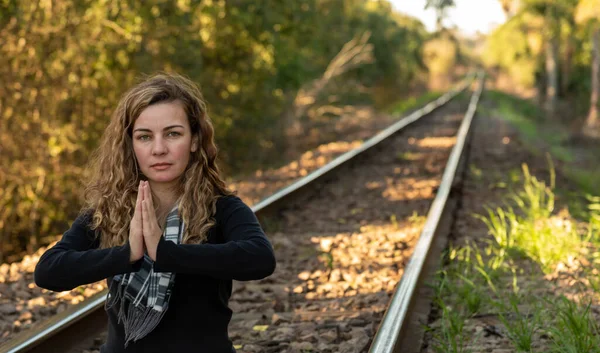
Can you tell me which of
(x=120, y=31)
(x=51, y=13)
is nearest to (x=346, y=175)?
(x=120, y=31)

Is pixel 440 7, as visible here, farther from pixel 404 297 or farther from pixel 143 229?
pixel 143 229

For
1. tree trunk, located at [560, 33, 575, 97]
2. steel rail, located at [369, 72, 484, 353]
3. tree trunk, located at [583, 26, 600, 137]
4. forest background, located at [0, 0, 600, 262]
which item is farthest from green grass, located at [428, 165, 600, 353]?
tree trunk, located at [560, 33, 575, 97]

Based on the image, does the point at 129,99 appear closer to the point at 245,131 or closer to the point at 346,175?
the point at 346,175

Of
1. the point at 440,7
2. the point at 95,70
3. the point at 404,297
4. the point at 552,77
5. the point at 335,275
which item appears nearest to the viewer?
the point at 404,297

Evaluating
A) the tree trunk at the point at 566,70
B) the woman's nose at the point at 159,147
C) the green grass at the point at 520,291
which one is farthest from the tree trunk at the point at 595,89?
the woman's nose at the point at 159,147

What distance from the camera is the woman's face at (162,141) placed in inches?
87.5

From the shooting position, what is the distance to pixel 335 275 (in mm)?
5000

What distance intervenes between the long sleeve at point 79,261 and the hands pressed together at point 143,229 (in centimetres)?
3

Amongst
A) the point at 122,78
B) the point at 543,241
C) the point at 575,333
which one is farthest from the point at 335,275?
the point at 122,78

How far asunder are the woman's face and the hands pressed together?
174 mm

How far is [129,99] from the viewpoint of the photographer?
2.25 m

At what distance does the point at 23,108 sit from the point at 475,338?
765 cm

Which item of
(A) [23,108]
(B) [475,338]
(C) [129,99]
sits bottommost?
(B) [475,338]

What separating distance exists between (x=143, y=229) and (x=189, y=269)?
0.54 ft
